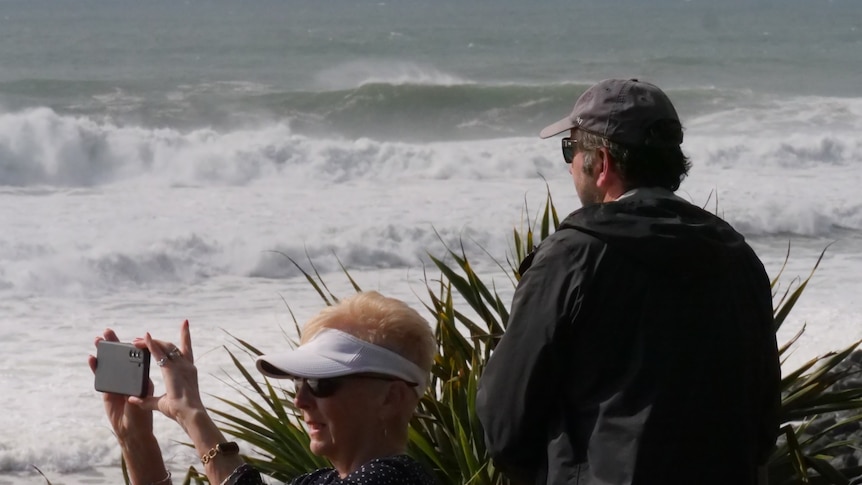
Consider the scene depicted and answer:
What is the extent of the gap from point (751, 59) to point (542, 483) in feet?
128

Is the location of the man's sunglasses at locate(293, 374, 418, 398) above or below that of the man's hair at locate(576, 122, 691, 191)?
below

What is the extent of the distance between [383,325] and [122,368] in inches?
22.9

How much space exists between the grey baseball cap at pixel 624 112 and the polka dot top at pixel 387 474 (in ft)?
2.44

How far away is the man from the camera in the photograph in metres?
2.38

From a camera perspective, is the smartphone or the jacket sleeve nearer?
the jacket sleeve

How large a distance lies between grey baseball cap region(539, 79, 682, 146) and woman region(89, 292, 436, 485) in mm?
529

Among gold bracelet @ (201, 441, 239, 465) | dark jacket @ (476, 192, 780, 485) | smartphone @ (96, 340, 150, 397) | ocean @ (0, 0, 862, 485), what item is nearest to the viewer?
dark jacket @ (476, 192, 780, 485)

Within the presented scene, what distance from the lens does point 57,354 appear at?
9539mm

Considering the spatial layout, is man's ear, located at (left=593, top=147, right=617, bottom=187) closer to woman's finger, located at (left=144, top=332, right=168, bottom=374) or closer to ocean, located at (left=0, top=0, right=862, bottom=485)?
woman's finger, located at (left=144, top=332, right=168, bottom=374)

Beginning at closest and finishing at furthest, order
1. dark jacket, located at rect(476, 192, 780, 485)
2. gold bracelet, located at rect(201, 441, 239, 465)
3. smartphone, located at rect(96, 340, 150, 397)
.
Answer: dark jacket, located at rect(476, 192, 780, 485), gold bracelet, located at rect(201, 441, 239, 465), smartphone, located at rect(96, 340, 150, 397)

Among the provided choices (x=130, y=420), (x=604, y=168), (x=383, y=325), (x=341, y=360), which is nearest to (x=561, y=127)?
(x=604, y=168)

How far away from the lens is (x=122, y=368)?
275 cm

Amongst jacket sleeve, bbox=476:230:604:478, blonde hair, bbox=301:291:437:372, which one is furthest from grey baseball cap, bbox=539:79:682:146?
blonde hair, bbox=301:291:437:372

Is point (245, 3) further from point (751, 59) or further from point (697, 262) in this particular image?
point (697, 262)
